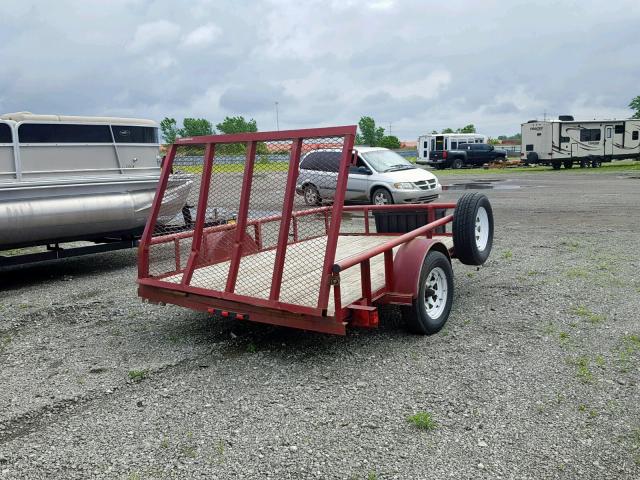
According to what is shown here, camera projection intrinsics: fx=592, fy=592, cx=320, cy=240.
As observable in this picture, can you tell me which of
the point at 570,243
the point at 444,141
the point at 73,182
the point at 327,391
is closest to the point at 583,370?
the point at 327,391

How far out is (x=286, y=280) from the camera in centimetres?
526

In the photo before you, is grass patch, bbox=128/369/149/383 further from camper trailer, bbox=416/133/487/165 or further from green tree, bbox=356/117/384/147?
green tree, bbox=356/117/384/147

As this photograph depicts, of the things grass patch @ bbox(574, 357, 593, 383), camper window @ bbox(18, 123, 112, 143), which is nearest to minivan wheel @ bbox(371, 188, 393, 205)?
camper window @ bbox(18, 123, 112, 143)

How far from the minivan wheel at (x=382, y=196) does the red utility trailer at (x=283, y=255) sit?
27.5 feet

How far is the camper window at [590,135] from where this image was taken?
1273 inches

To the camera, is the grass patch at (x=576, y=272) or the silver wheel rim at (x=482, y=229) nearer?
the silver wheel rim at (x=482, y=229)

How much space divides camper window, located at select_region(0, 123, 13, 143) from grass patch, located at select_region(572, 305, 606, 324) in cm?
675

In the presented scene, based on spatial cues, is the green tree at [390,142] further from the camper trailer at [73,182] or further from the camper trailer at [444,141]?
the camper trailer at [73,182]

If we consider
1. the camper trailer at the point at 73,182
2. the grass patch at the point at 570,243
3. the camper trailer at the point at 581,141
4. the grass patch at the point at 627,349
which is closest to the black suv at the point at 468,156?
the camper trailer at the point at 581,141

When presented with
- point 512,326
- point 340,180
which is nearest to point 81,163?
point 340,180

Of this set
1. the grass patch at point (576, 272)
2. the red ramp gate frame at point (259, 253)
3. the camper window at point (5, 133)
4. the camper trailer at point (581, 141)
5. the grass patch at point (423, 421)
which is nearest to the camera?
the grass patch at point (423, 421)

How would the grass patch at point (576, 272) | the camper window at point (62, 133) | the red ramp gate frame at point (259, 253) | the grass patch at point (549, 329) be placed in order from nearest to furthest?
the red ramp gate frame at point (259, 253) < the grass patch at point (549, 329) < the grass patch at point (576, 272) < the camper window at point (62, 133)

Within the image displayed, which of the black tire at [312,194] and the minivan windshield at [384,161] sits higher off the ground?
the minivan windshield at [384,161]

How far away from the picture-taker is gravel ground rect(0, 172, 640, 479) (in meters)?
3.18
